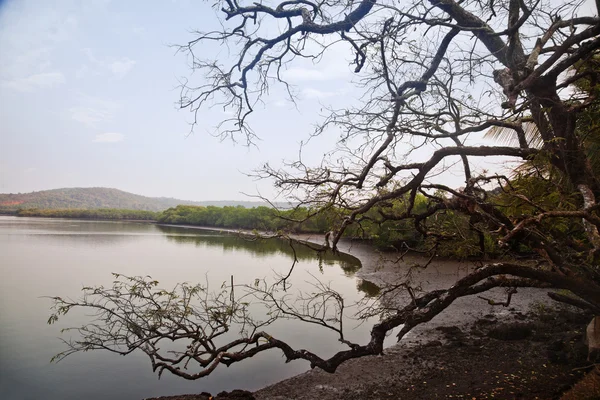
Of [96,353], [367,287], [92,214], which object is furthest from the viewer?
[92,214]

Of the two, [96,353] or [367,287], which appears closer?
[96,353]

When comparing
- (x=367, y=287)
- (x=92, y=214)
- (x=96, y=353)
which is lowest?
(x=96, y=353)

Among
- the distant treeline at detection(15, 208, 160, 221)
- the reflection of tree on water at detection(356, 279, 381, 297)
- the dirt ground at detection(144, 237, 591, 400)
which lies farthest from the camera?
the distant treeline at detection(15, 208, 160, 221)

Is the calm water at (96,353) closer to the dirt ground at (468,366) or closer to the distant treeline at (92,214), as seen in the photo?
the dirt ground at (468,366)

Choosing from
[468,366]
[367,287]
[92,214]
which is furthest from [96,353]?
[92,214]

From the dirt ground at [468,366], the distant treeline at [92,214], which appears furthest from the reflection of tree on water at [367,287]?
the distant treeline at [92,214]

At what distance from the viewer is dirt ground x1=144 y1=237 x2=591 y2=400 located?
4582mm

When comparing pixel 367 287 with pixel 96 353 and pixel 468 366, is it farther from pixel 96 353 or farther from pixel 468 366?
pixel 96 353

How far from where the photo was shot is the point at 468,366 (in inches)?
212

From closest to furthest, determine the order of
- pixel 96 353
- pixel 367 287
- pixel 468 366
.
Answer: pixel 468 366 → pixel 96 353 → pixel 367 287

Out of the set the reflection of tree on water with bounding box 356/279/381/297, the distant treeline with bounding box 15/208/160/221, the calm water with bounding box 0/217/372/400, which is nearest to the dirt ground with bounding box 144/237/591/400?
the calm water with bounding box 0/217/372/400

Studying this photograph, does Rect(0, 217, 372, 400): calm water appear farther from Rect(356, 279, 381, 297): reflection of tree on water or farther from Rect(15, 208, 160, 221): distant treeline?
Rect(15, 208, 160, 221): distant treeline

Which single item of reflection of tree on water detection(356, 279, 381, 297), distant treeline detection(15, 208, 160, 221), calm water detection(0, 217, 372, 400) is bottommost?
calm water detection(0, 217, 372, 400)

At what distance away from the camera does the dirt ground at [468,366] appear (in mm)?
4582
